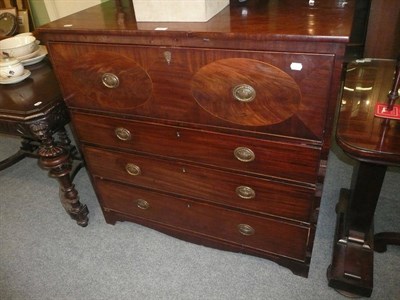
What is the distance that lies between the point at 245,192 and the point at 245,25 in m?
0.57

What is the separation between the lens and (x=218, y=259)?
144 cm

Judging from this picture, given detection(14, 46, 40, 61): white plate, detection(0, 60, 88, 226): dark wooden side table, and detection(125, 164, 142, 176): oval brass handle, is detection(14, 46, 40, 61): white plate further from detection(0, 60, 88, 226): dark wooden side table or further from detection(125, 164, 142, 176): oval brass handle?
detection(125, 164, 142, 176): oval brass handle

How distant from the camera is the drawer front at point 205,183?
1.10 m

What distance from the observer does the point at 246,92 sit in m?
0.92

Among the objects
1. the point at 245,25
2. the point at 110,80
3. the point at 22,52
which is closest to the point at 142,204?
the point at 110,80

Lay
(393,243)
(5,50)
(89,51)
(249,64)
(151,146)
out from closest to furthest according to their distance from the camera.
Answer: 1. (249,64)
2. (89,51)
3. (151,146)
4. (393,243)
5. (5,50)

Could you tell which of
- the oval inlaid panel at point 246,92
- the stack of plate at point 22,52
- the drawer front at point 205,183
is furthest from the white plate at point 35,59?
the oval inlaid panel at point 246,92

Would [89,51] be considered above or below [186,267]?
above

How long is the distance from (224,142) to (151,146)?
309 millimetres

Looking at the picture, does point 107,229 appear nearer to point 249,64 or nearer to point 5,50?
point 5,50

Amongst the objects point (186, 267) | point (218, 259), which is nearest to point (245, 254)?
point (218, 259)

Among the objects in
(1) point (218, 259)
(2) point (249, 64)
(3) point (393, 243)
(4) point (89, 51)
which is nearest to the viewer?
(2) point (249, 64)

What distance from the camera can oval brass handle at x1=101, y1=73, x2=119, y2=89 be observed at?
109 centimetres

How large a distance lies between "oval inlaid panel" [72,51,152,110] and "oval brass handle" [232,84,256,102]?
29cm
